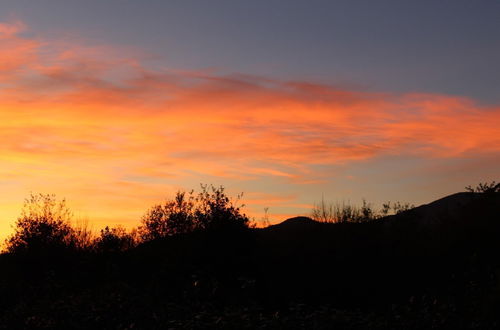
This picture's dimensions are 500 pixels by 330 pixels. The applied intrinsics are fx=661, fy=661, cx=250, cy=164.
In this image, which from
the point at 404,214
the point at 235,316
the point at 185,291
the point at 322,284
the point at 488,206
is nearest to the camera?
the point at 235,316

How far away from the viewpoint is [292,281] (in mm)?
24797

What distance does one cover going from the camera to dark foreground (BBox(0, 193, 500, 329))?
706 inches

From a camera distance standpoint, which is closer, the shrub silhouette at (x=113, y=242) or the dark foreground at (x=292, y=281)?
the dark foreground at (x=292, y=281)

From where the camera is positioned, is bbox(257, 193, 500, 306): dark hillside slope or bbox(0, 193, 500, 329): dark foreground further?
bbox(257, 193, 500, 306): dark hillside slope

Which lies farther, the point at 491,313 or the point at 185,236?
the point at 185,236

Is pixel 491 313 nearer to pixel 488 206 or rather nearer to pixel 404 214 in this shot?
pixel 488 206

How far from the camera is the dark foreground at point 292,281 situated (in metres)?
17.9

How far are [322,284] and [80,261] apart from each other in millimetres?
13229

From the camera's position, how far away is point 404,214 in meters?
31.7

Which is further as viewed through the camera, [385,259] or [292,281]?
[385,259]

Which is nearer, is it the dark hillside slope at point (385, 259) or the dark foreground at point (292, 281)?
the dark foreground at point (292, 281)

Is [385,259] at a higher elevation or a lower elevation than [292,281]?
higher

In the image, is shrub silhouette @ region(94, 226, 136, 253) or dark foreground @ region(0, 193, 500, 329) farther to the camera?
shrub silhouette @ region(94, 226, 136, 253)

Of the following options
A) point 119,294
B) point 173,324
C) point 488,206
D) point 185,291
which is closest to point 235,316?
point 173,324
